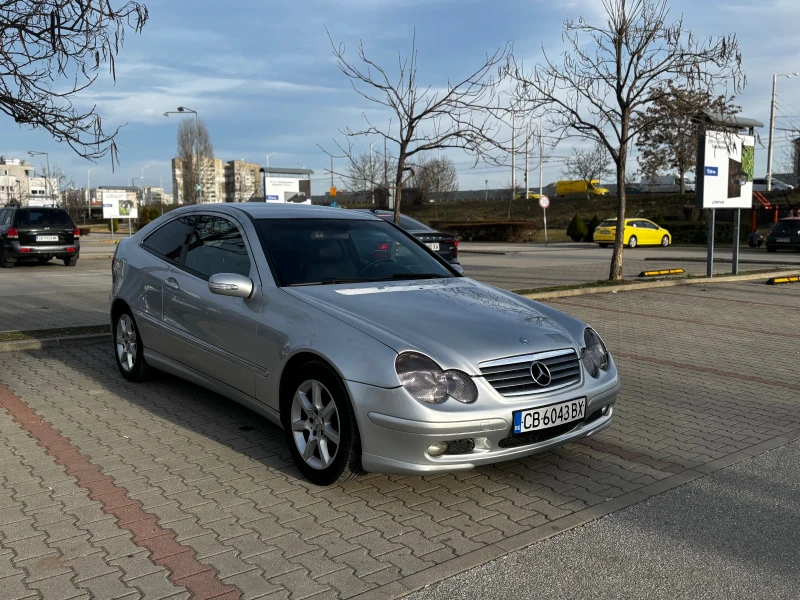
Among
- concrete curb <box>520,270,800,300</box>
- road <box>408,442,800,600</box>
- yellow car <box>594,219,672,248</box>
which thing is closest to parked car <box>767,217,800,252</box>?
yellow car <box>594,219,672,248</box>

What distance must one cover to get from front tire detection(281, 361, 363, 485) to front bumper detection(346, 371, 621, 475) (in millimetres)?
103

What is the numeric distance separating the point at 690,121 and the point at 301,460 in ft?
42.3

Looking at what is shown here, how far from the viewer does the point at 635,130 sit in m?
14.4

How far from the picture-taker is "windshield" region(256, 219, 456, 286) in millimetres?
5008

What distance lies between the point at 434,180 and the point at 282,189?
32.0m

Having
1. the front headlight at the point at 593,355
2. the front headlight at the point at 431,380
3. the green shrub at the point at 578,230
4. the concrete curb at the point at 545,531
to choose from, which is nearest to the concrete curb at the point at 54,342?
the front headlight at the point at 431,380

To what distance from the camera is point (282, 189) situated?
3478cm

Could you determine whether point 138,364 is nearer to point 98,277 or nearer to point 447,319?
point 447,319

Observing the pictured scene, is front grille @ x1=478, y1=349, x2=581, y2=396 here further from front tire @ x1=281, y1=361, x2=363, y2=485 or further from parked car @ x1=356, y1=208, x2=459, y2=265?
parked car @ x1=356, y1=208, x2=459, y2=265

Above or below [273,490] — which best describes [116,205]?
above

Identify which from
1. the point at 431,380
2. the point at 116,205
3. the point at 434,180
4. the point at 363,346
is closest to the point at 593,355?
the point at 431,380

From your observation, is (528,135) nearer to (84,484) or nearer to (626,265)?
(626,265)

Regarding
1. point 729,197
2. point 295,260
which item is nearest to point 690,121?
point 729,197

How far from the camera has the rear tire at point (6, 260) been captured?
66.2 ft
